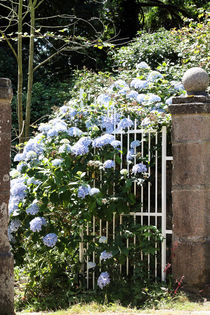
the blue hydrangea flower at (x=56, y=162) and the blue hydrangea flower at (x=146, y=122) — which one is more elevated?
the blue hydrangea flower at (x=146, y=122)

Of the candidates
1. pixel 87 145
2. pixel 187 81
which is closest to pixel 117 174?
pixel 87 145

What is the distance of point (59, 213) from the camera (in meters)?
4.98

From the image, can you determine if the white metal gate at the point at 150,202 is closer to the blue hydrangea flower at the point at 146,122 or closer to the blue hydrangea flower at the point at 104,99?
the blue hydrangea flower at the point at 146,122

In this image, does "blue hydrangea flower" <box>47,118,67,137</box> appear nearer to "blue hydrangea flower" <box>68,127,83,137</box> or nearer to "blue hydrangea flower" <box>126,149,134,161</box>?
"blue hydrangea flower" <box>68,127,83,137</box>

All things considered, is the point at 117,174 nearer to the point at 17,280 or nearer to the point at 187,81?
the point at 187,81

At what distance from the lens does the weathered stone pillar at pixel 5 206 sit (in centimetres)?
375

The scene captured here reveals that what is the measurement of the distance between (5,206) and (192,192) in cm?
184

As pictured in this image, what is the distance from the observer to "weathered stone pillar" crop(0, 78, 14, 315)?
147 inches

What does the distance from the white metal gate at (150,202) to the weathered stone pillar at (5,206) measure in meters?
1.34

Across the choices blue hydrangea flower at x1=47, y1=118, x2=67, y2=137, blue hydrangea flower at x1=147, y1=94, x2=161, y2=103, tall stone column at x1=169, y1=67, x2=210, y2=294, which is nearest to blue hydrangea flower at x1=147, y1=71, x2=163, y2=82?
blue hydrangea flower at x1=147, y1=94, x2=161, y2=103

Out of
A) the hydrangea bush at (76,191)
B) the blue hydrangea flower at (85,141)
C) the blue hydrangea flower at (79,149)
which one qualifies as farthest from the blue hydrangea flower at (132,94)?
the blue hydrangea flower at (79,149)

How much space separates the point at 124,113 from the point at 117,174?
774mm

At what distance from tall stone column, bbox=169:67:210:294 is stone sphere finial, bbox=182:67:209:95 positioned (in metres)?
0.15

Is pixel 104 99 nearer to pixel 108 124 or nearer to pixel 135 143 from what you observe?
pixel 108 124
